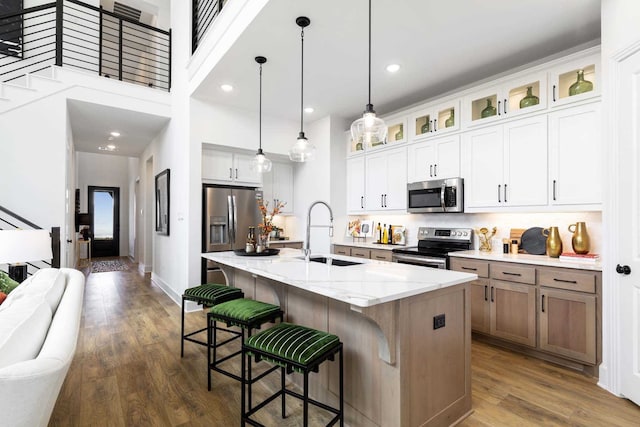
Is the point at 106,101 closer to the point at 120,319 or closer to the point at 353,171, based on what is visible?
the point at 120,319

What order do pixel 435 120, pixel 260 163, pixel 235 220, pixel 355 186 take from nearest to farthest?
pixel 260 163, pixel 435 120, pixel 235 220, pixel 355 186

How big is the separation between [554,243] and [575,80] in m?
1.49

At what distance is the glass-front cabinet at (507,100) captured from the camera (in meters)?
3.12

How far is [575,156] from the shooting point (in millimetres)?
2863

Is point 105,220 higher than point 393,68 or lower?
lower

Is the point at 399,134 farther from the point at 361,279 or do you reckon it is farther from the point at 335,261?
the point at 361,279

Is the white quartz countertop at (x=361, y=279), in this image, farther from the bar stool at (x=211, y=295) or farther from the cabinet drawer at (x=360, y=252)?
the cabinet drawer at (x=360, y=252)

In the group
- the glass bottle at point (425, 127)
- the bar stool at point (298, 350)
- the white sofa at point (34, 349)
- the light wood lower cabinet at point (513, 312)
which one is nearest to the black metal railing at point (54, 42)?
the white sofa at point (34, 349)

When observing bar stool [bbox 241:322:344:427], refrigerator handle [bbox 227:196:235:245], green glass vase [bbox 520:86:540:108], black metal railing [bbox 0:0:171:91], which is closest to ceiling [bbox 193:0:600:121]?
green glass vase [bbox 520:86:540:108]

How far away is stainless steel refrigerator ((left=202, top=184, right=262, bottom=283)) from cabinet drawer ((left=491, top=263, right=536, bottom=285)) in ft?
11.2

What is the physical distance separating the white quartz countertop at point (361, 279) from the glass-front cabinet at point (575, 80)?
2.12m

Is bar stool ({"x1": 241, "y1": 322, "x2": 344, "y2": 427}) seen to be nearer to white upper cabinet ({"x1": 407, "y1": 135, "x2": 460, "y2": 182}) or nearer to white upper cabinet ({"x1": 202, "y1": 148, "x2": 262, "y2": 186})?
white upper cabinet ({"x1": 407, "y1": 135, "x2": 460, "y2": 182})

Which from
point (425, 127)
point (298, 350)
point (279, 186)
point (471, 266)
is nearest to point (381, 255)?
point (471, 266)

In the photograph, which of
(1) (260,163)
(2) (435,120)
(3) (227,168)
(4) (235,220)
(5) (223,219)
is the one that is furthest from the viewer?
(3) (227,168)
